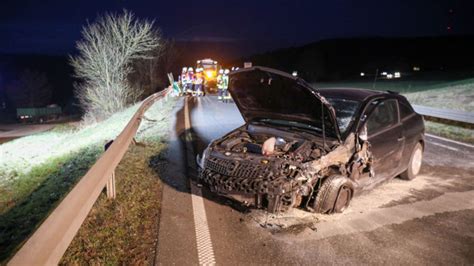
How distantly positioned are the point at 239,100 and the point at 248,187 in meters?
1.93

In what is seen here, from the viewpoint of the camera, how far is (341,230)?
428 centimetres

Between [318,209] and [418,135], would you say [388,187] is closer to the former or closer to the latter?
[418,135]

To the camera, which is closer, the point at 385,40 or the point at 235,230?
the point at 235,230

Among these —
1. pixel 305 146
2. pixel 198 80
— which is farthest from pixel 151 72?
pixel 305 146

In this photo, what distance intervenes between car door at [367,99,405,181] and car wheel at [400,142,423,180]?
0.47m

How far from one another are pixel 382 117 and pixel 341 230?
2148mm

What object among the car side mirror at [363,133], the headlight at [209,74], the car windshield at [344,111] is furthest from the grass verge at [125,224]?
the headlight at [209,74]

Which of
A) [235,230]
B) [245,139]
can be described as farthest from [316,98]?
[235,230]

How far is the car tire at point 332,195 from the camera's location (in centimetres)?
450

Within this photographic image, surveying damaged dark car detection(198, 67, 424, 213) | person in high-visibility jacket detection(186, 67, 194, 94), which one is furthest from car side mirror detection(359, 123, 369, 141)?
person in high-visibility jacket detection(186, 67, 194, 94)

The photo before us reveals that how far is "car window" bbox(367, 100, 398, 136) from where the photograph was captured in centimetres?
536

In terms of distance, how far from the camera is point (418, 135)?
6.28m

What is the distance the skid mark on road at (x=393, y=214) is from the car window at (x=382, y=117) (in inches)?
44.4

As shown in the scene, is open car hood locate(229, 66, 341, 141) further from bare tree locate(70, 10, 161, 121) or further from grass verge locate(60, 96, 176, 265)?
bare tree locate(70, 10, 161, 121)
